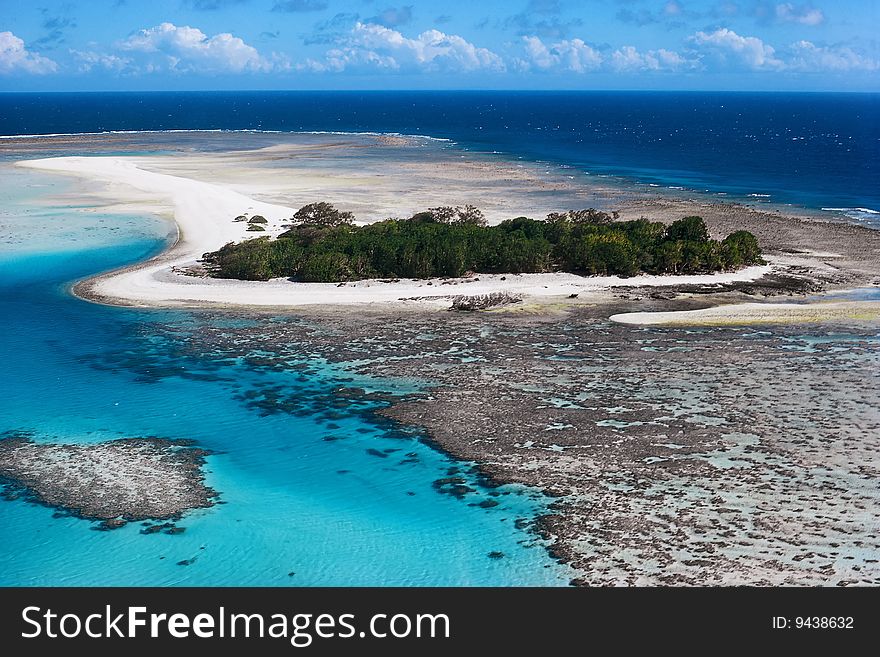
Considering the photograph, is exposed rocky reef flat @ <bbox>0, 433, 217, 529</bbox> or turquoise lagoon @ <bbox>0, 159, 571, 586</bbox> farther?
exposed rocky reef flat @ <bbox>0, 433, 217, 529</bbox>

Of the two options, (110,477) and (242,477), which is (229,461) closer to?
(242,477)

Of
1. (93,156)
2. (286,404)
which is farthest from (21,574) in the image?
(93,156)

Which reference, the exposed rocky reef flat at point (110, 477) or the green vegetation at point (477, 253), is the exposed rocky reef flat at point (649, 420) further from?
the green vegetation at point (477, 253)

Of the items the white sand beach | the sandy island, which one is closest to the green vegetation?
the white sand beach

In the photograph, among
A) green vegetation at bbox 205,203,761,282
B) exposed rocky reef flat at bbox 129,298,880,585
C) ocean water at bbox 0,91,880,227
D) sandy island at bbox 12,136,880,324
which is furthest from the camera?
ocean water at bbox 0,91,880,227

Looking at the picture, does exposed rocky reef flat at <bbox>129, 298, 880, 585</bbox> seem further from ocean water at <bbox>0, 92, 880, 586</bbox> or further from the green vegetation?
the green vegetation

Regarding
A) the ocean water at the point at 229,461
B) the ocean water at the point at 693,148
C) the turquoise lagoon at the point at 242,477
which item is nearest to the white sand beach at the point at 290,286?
the ocean water at the point at 229,461

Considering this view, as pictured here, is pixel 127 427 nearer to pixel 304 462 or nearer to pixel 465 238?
pixel 304 462

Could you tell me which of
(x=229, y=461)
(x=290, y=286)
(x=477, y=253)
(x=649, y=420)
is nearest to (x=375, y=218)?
(x=477, y=253)
